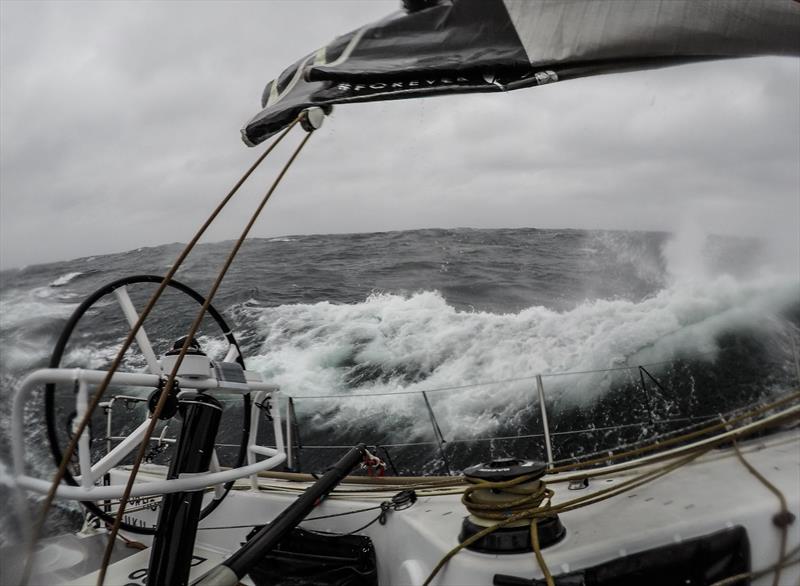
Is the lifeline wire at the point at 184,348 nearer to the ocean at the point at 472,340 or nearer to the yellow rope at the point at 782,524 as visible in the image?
the ocean at the point at 472,340

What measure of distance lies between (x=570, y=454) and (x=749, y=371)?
4.17 m

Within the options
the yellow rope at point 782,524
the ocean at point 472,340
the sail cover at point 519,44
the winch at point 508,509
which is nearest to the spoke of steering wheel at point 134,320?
the ocean at point 472,340

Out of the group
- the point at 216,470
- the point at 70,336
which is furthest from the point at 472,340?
the point at 70,336

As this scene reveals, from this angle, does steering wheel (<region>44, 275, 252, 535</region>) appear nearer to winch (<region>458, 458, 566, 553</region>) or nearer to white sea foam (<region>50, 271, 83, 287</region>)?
winch (<region>458, 458, 566, 553</region>)

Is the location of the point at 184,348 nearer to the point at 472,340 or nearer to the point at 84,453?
the point at 84,453

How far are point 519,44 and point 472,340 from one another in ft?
29.6

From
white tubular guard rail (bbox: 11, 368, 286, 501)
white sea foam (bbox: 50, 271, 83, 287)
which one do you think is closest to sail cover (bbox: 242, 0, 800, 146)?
white tubular guard rail (bbox: 11, 368, 286, 501)

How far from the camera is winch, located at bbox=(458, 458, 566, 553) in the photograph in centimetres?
160

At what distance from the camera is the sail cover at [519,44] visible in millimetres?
1394

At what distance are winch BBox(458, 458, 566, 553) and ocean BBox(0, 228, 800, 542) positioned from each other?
113cm

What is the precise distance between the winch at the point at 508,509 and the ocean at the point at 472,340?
1133 mm

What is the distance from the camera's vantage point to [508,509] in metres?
1.66

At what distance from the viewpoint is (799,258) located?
1296cm

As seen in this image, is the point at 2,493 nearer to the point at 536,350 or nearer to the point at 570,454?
the point at 570,454
